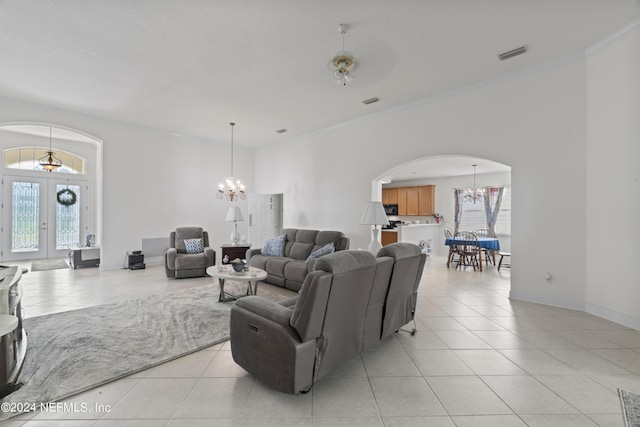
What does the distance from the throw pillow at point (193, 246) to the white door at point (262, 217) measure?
2.10 metres

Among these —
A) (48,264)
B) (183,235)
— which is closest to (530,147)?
(183,235)

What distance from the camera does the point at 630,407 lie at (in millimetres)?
1831

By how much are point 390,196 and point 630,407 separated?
30.8 feet

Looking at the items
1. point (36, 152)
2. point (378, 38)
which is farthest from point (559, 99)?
point (36, 152)

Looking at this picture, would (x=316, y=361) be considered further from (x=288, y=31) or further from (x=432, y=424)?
(x=288, y=31)

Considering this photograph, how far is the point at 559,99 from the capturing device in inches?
147

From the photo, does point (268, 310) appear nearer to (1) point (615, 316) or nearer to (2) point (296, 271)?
(2) point (296, 271)

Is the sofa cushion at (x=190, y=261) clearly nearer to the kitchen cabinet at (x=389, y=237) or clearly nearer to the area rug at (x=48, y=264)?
the area rug at (x=48, y=264)

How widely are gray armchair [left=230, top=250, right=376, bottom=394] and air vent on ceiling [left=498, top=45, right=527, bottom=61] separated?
11.1 ft

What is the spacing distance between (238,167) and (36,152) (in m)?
5.43

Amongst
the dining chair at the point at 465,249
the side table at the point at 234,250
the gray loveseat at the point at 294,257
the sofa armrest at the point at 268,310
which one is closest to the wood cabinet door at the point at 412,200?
the dining chair at the point at 465,249

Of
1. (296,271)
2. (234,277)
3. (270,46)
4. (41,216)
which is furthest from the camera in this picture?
(41,216)

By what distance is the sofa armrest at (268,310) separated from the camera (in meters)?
1.90

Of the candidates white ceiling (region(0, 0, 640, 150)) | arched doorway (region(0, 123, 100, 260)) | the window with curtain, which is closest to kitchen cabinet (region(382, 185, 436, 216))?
the window with curtain
